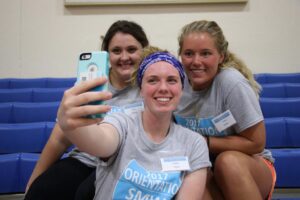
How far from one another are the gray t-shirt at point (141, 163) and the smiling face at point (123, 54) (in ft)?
1.14

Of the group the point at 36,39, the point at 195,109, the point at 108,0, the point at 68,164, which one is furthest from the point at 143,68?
the point at 36,39

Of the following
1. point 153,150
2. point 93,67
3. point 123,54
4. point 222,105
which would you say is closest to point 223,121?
point 222,105

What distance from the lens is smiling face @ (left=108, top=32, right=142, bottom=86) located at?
1.24 meters

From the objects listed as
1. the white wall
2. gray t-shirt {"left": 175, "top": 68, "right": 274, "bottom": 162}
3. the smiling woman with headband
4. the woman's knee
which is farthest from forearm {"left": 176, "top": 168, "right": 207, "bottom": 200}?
the white wall

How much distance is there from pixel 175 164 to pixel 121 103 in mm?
401

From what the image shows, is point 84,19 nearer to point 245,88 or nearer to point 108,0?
point 108,0

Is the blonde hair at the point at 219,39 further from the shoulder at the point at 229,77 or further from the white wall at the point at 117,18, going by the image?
the white wall at the point at 117,18

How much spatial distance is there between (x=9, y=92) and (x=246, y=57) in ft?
7.12

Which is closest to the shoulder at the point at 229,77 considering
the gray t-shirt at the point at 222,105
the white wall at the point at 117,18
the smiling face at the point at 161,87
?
the gray t-shirt at the point at 222,105

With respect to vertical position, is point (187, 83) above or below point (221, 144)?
above

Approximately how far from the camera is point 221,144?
105 cm

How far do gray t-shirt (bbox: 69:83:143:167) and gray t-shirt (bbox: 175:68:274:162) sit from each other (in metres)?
0.16

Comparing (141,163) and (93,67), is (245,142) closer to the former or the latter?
(141,163)

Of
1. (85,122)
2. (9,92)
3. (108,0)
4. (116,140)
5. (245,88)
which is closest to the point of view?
(85,122)
